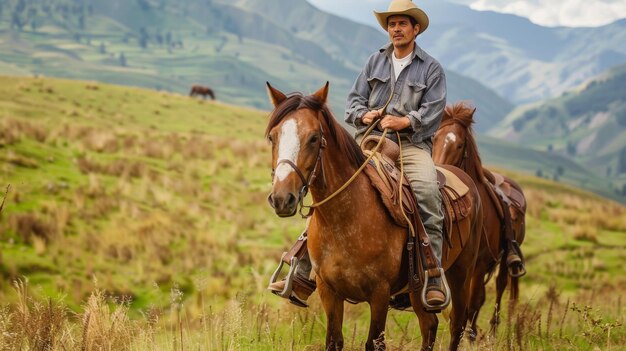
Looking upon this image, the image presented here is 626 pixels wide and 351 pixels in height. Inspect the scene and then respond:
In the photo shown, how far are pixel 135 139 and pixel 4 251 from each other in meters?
15.6

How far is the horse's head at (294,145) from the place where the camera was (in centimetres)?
397

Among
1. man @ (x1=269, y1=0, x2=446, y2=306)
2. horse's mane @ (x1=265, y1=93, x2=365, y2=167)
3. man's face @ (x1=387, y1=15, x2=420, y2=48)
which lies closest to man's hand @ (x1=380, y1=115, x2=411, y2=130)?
man @ (x1=269, y1=0, x2=446, y2=306)

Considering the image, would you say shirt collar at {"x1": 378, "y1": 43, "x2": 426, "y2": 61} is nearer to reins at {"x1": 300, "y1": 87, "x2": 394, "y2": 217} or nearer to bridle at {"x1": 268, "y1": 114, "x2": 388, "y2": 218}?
reins at {"x1": 300, "y1": 87, "x2": 394, "y2": 217}

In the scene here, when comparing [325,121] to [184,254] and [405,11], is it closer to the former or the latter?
[405,11]

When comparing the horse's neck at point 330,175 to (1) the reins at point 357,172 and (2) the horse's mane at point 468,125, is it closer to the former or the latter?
(1) the reins at point 357,172

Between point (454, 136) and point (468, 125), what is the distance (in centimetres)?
44

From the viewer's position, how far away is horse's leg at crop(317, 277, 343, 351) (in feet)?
16.7

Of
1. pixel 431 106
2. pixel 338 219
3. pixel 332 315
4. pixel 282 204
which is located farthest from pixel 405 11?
pixel 332 315

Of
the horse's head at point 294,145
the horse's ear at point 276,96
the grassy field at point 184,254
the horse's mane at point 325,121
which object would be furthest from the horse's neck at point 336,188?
the grassy field at point 184,254

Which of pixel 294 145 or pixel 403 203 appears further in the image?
pixel 403 203

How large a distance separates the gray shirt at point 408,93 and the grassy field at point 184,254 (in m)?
2.01

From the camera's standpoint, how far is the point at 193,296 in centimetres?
1284

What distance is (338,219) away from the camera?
A: 4.82m

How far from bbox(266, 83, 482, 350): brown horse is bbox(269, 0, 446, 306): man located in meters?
0.52
